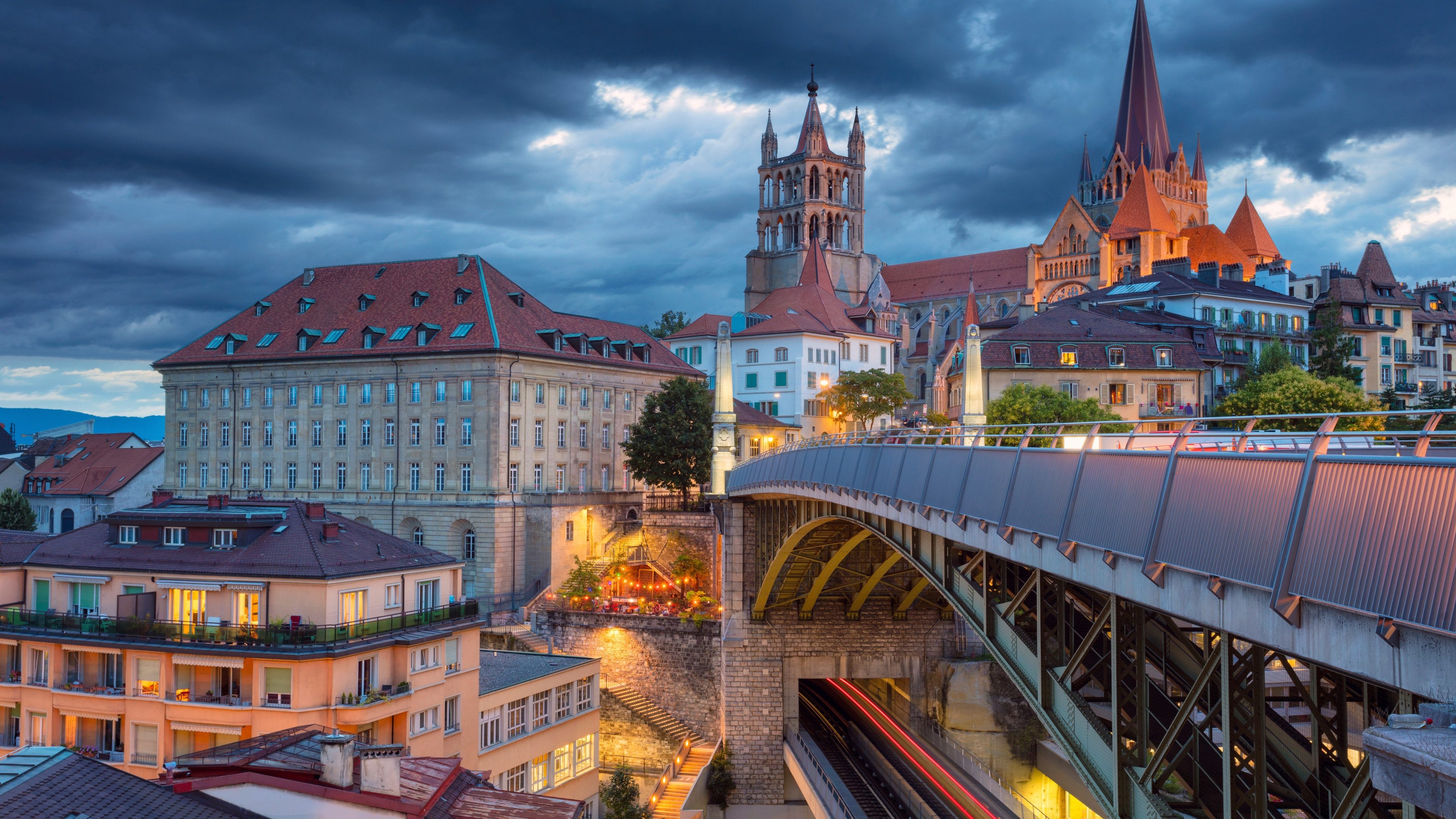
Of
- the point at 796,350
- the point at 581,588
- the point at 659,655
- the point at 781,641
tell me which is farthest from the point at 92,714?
the point at 796,350

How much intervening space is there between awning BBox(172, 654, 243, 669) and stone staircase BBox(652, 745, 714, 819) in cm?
1658

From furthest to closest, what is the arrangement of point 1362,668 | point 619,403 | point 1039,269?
point 1039,269 → point 619,403 → point 1362,668

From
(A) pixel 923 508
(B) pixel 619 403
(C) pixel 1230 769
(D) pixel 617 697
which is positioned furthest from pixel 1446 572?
(B) pixel 619 403

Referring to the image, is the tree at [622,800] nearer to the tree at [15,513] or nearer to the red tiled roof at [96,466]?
the tree at [15,513]

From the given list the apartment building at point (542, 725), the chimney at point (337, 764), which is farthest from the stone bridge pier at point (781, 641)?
the chimney at point (337, 764)

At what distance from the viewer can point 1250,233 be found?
5517 inches

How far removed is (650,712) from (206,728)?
24470 millimetres

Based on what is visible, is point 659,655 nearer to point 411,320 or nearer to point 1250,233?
point 411,320

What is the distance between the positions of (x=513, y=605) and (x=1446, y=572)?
2628 inches

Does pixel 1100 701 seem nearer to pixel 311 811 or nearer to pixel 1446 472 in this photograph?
pixel 1446 472

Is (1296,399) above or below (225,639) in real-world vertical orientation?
above

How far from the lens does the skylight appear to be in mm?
91438

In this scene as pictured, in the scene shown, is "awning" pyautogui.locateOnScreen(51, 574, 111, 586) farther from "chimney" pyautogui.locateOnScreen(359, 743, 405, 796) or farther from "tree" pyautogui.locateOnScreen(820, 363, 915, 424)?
"tree" pyautogui.locateOnScreen(820, 363, 915, 424)

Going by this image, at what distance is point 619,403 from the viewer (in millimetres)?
85875
